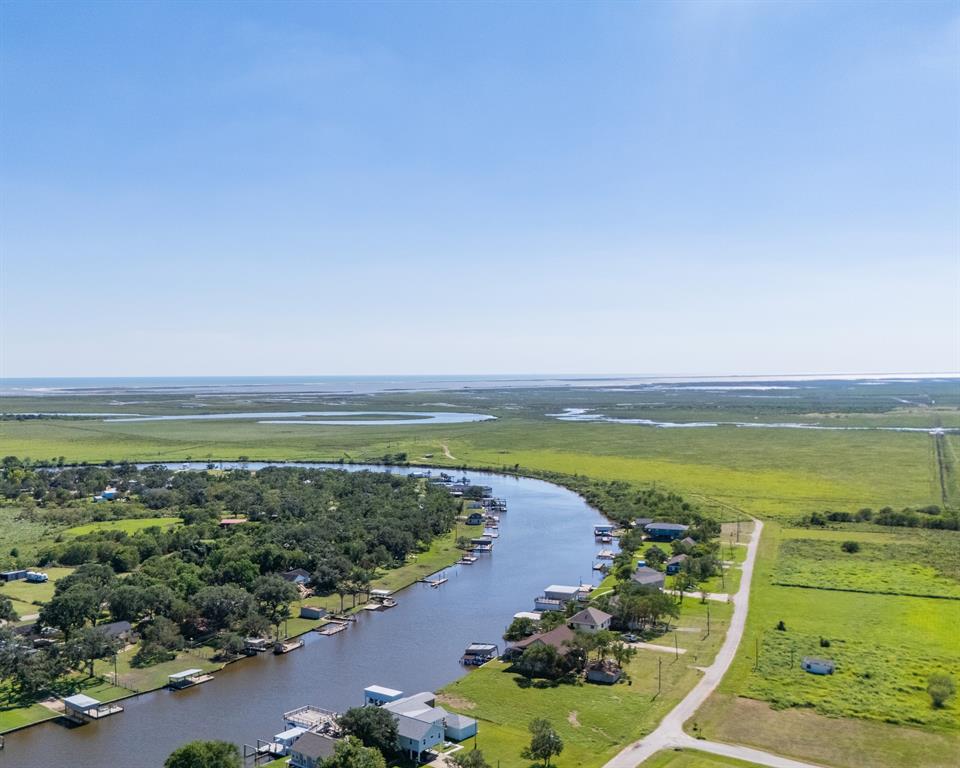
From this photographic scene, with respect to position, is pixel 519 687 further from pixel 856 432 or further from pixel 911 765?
pixel 856 432

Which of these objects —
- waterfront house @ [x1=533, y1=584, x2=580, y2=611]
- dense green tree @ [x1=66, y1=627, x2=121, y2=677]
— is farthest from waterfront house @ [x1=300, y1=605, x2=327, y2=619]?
waterfront house @ [x1=533, y1=584, x2=580, y2=611]

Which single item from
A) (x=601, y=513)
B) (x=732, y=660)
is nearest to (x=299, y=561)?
(x=732, y=660)

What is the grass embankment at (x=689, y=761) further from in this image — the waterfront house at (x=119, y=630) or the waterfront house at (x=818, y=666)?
the waterfront house at (x=119, y=630)

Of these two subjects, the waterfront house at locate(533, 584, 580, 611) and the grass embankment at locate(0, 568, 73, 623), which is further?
the waterfront house at locate(533, 584, 580, 611)

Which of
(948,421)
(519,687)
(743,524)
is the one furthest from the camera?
(948,421)

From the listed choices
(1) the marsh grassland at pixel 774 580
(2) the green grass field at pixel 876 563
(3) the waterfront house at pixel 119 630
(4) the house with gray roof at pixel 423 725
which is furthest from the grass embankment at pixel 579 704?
(3) the waterfront house at pixel 119 630

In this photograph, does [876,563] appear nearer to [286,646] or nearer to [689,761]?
[689,761]

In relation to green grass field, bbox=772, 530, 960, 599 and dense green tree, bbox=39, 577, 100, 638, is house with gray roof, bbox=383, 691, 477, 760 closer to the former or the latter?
dense green tree, bbox=39, 577, 100, 638
